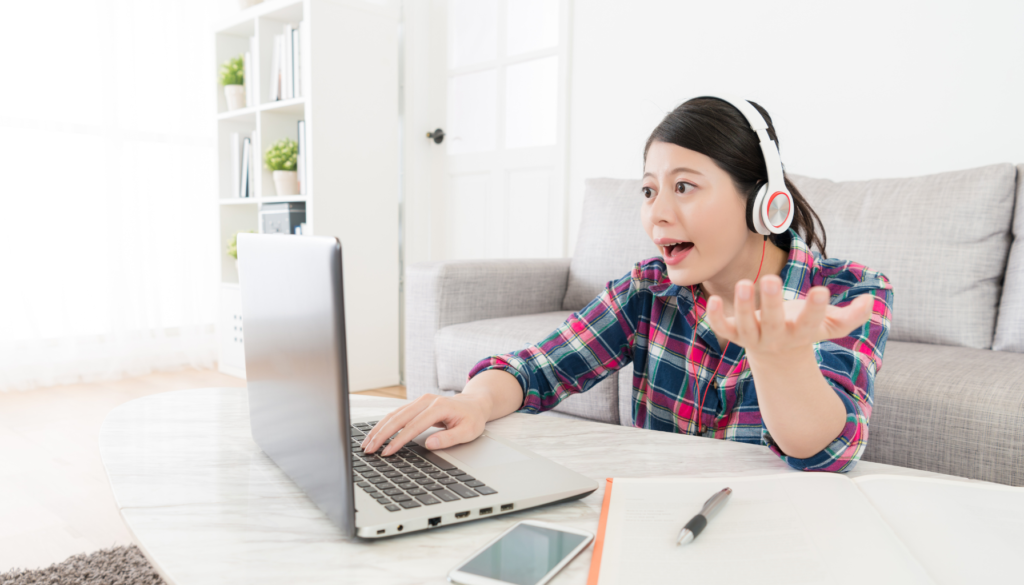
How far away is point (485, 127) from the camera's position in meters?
3.11

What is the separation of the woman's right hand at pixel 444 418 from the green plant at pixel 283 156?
2.33m

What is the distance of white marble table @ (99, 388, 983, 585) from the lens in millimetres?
428

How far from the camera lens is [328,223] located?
2.74m

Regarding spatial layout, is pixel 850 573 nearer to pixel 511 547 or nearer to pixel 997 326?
pixel 511 547

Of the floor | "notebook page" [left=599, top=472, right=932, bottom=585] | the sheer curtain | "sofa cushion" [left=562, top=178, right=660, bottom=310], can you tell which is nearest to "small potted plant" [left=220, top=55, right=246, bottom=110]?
the sheer curtain

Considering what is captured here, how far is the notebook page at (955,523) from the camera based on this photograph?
1.41 ft

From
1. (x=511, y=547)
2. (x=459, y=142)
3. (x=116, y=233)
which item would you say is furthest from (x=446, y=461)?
(x=116, y=233)

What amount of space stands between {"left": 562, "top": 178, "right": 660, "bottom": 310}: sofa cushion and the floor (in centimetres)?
106

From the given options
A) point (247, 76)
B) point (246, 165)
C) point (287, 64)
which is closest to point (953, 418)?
point (287, 64)

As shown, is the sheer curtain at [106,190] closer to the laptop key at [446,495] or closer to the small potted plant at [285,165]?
the small potted plant at [285,165]

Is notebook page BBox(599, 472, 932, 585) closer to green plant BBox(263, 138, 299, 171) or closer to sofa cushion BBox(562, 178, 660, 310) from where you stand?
sofa cushion BBox(562, 178, 660, 310)

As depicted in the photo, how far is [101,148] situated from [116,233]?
0.37m

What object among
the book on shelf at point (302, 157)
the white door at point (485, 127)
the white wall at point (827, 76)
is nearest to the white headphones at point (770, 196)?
the white wall at point (827, 76)

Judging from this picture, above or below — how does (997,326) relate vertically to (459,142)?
below
